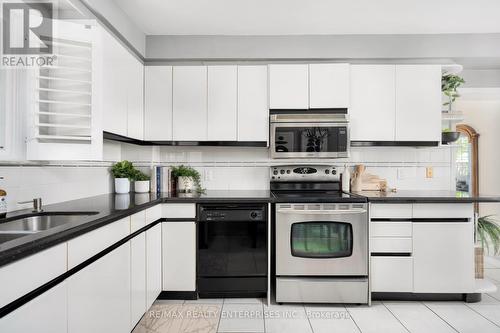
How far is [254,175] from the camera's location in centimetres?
329

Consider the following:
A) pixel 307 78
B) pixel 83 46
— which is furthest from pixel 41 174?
pixel 307 78

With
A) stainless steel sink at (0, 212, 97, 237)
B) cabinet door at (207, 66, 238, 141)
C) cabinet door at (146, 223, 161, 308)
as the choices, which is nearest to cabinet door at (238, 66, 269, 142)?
cabinet door at (207, 66, 238, 141)

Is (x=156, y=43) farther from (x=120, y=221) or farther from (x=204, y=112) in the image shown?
(x=120, y=221)

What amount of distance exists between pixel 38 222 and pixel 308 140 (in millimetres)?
2249

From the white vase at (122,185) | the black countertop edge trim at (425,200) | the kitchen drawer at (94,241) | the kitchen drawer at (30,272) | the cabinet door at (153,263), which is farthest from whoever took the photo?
the white vase at (122,185)

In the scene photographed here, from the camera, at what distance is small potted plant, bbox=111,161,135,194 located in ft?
9.03

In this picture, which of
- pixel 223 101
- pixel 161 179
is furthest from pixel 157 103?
pixel 161 179

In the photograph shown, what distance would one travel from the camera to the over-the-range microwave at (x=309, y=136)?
290 centimetres

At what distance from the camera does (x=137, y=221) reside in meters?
2.04

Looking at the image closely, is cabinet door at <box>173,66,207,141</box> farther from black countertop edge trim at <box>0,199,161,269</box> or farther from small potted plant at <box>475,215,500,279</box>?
small potted plant at <box>475,215,500,279</box>

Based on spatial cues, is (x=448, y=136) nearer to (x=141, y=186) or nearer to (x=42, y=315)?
(x=141, y=186)

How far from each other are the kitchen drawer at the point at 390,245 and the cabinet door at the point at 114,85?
2319mm

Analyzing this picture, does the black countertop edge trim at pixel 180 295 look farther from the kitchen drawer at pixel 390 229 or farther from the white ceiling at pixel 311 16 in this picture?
the white ceiling at pixel 311 16

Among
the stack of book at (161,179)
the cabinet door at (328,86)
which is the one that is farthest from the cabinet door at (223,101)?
the cabinet door at (328,86)
